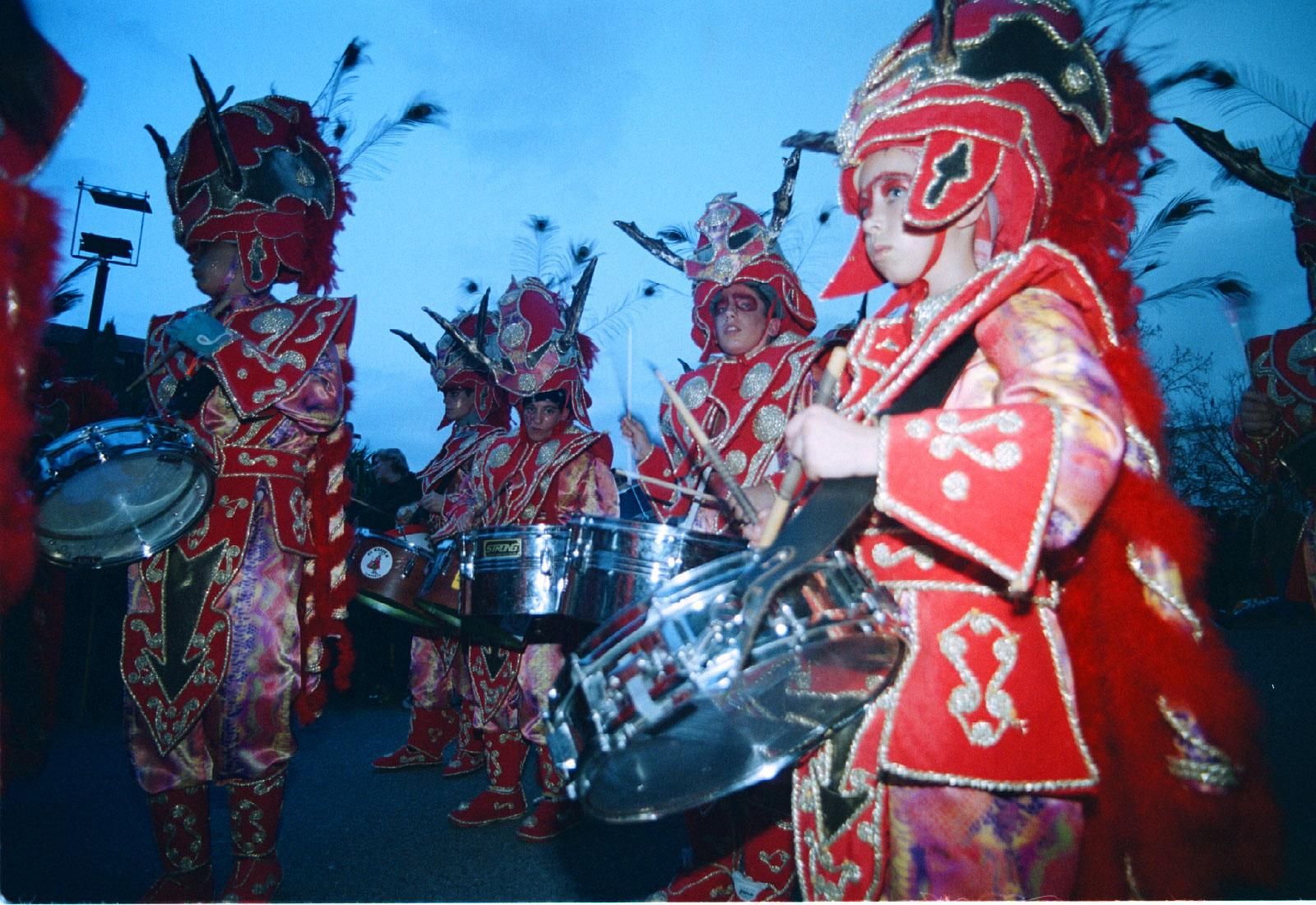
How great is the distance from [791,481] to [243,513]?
2.66 meters

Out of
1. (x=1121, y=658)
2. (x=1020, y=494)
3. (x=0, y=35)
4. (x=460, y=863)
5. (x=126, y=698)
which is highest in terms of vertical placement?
(x=0, y=35)

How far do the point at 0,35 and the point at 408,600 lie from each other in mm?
3825

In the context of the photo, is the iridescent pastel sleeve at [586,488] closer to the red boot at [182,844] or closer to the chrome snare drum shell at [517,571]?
the chrome snare drum shell at [517,571]

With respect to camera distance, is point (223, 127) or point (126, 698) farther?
point (223, 127)

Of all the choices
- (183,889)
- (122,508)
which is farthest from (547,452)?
(183,889)

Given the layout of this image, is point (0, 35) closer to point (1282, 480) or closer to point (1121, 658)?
point (1121, 658)

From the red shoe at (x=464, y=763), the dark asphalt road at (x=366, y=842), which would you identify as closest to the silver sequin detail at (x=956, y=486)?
the dark asphalt road at (x=366, y=842)

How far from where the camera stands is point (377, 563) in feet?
15.7

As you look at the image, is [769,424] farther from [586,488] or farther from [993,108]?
[993,108]

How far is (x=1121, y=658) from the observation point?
1557 mm

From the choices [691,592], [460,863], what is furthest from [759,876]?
[691,592]

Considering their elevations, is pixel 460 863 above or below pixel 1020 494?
below

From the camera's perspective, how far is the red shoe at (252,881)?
305cm

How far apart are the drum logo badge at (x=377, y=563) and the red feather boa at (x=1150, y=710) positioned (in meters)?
4.07
